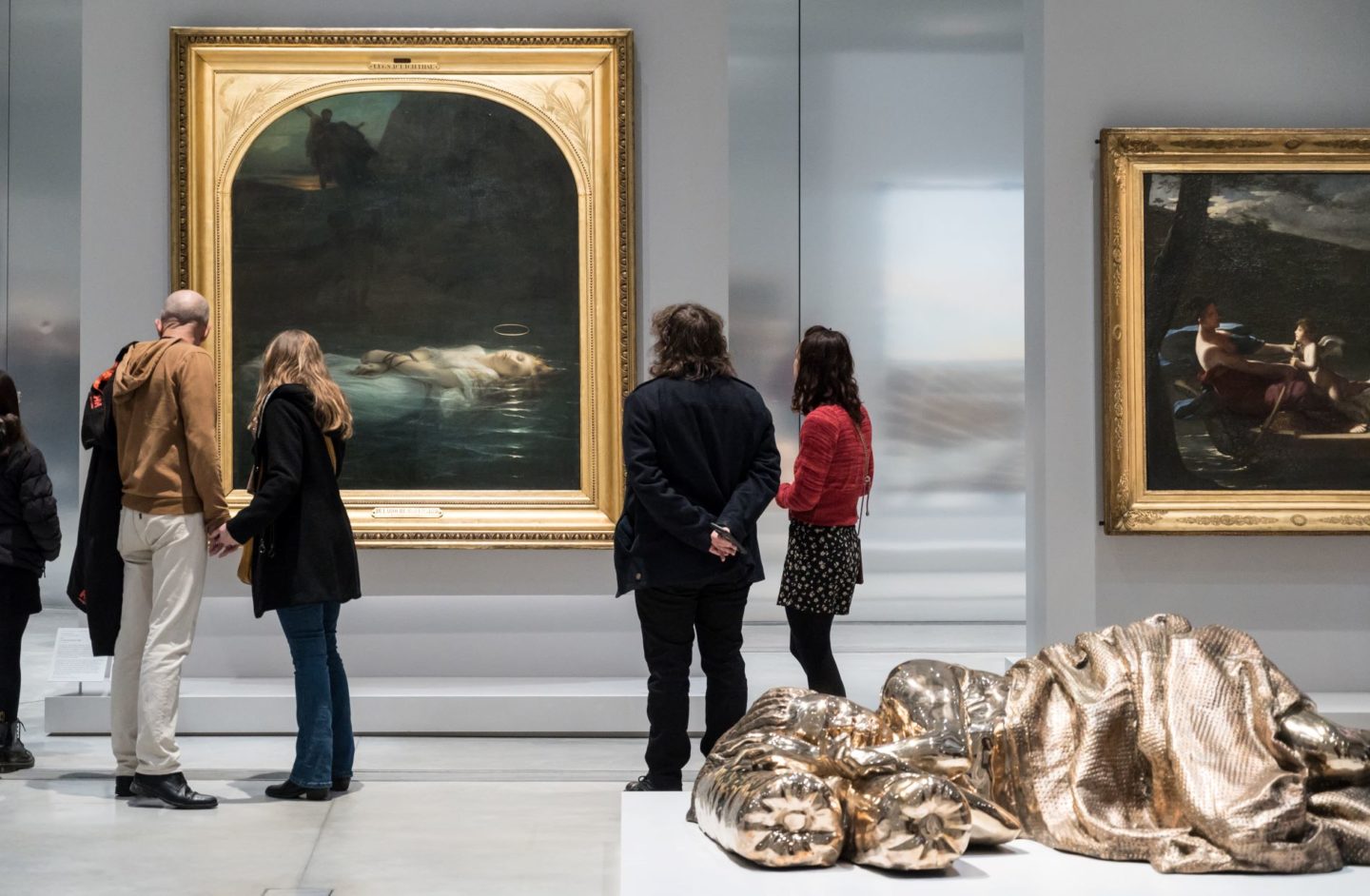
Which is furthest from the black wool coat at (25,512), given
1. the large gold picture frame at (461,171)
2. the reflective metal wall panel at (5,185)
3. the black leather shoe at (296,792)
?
the reflective metal wall panel at (5,185)

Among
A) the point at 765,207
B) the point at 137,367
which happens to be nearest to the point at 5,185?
the point at 765,207

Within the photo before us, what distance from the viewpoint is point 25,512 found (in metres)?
6.42

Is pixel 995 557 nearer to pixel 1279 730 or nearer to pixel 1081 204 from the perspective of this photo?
pixel 1081 204

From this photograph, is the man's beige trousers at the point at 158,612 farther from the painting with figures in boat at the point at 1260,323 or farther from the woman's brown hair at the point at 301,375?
the painting with figures in boat at the point at 1260,323

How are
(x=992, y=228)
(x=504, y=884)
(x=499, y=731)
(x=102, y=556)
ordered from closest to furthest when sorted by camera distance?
(x=504, y=884), (x=102, y=556), (x=499, y=731), (x=992, y=228)

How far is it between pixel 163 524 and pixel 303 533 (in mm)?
542

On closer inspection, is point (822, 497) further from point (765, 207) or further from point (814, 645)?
point (765, 207)

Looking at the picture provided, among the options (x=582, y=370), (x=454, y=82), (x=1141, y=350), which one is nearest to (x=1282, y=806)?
(x=1141, y=350)

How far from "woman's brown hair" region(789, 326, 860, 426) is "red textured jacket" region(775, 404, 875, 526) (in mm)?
43

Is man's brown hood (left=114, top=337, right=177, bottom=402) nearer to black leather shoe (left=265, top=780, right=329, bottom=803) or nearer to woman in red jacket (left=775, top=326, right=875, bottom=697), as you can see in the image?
black leather shoe (left=265, top=780, right=329, bottom=803)

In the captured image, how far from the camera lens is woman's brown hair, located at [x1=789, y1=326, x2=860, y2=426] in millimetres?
6250

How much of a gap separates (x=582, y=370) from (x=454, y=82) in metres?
1.67

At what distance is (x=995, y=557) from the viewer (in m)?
11.7

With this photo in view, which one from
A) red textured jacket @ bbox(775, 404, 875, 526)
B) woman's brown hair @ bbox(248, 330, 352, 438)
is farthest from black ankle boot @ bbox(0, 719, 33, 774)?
red textured jacket @ bbox(775, 404, 875, 526)
